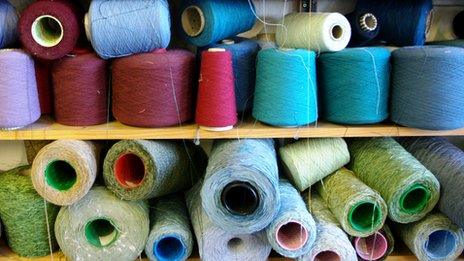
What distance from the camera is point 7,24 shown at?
3.55 ft

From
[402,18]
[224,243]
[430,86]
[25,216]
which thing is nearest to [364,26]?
[402,18]

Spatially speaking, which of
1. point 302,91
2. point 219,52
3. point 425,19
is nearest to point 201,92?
point 219,52

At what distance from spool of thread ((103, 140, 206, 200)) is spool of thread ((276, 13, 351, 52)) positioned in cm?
46

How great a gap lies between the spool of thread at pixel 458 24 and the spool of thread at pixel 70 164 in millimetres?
1214

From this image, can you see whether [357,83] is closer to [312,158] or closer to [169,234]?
[312,158]

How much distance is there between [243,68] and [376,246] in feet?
2.07

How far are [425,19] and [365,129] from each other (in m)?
0.36

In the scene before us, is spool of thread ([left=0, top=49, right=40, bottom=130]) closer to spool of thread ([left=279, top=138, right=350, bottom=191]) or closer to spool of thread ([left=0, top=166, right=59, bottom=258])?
spool of thread ([left=0, top=166, right=59, bottom=258])

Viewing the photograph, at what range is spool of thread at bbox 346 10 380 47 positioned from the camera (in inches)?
46.9

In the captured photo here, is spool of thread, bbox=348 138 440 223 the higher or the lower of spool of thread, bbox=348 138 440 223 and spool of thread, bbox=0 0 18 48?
the lower

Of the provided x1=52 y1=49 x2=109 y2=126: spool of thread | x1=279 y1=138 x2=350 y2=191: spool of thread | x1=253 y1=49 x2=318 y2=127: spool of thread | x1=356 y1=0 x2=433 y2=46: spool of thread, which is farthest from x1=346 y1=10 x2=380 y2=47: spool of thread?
x1=52 y1=49 x2=109 y2=126: spool of thread

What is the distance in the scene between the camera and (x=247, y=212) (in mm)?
1001

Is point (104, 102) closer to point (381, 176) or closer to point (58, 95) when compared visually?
point (58, 95)

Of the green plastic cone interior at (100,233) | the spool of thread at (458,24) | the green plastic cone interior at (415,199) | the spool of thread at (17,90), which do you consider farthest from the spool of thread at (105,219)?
the spool of thread at (458,24)
